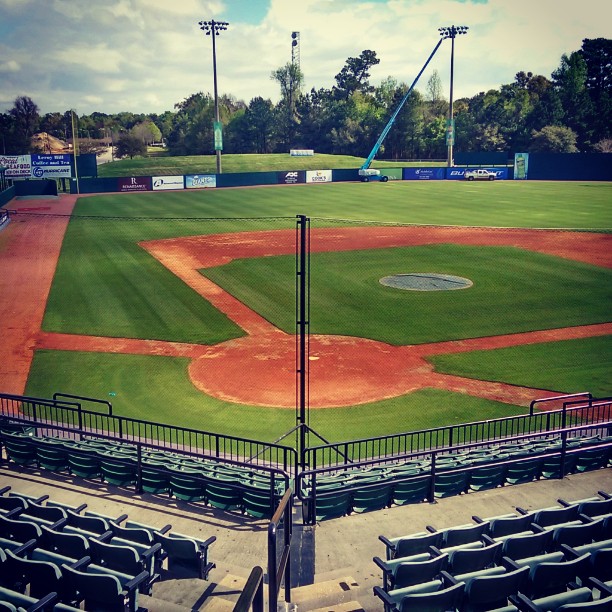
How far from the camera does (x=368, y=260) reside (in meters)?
40.6

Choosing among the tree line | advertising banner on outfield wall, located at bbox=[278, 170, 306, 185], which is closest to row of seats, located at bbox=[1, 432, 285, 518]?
advertising banner on outfield wall, located at bbox=[278, 170, 306, 185]

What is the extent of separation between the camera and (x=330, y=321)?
28.3 m

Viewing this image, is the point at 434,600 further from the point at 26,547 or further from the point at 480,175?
the point at 480,175

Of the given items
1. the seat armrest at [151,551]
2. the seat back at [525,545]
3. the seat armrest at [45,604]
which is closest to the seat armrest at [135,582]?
the seat armrest at [151,551]

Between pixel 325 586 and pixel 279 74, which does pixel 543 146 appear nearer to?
pixel 279 74

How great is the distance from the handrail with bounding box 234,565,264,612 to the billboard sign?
75854mm

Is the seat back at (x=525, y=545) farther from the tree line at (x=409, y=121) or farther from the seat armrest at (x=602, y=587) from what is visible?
the tree line at (x=409, y=121)

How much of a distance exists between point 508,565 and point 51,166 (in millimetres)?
75544

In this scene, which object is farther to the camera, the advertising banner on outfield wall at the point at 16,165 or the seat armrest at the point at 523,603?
the advertising banner on outfield wall at the point at 16,165

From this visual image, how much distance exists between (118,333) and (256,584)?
23.2 metres

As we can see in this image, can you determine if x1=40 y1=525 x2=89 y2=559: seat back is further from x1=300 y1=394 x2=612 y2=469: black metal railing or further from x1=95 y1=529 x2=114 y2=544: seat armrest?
x1=300 y1=394 x2=612 y2=469: black metal railing

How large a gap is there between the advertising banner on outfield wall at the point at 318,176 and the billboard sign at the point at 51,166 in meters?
32.5

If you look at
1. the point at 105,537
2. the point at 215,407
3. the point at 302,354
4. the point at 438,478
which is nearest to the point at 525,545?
the point at 438,478

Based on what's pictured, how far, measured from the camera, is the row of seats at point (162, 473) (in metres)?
→ 11.8
